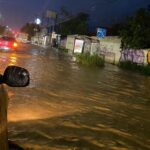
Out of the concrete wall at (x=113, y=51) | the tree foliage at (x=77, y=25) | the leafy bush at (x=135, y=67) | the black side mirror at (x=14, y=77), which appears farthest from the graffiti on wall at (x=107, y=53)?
the black side mirror at (x=14, y=77)

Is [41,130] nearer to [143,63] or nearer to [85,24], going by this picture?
[143,63]

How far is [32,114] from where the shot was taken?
1024cm

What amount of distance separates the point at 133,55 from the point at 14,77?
126 ft

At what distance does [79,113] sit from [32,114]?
135cm

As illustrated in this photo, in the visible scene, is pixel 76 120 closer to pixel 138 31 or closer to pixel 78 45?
pixel 138 31

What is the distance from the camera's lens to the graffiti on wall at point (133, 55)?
131 ft

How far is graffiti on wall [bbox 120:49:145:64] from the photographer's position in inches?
1567

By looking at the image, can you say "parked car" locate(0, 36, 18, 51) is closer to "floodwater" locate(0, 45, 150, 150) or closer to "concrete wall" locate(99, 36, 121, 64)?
"concrete wall" locate(99, 36, 121, 64)

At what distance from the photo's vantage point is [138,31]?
39844 mm

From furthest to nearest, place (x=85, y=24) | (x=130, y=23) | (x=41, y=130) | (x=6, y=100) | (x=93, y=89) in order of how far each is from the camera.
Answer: (x=85, y=24), (x=130, y=23), (x=93, y=89), (x=41, y=130), (x=6, y=100)

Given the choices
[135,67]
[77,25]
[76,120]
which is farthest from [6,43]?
[77,25]

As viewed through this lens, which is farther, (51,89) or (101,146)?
(51,89)

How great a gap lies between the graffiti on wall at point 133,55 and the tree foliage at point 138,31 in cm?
52

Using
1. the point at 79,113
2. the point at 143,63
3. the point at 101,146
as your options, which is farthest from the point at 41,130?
the point at 143,63
